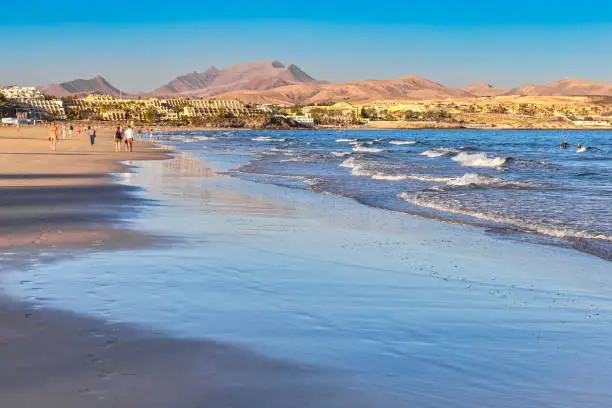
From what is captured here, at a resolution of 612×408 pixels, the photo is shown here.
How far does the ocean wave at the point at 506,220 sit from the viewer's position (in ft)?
45.0

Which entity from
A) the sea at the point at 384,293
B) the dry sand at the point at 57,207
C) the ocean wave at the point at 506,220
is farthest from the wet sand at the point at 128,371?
the ocean wave at the point at 506,220

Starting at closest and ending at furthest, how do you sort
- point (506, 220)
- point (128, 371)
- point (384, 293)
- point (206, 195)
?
point (128, 371), point (384, 293), point (506, 220), point (206, 195)

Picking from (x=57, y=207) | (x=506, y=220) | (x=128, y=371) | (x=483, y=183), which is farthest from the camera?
(x=483, y=183)

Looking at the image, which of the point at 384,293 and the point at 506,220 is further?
the point at 506,220

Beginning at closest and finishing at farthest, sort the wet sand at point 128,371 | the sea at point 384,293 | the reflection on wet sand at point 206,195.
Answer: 1. the wet sand at point 128,371
2. the sea at point 384,293
3. the reflection on wet sand at point 206,195

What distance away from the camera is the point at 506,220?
52.0 feet

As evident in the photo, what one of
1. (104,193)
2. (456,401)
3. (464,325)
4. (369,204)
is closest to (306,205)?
(369,204)

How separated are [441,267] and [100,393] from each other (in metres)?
6.33

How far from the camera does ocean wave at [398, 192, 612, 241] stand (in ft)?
45.0

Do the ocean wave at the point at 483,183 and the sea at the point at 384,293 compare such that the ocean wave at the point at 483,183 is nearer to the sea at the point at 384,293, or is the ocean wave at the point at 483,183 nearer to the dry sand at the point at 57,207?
the sea at the point at 384,293

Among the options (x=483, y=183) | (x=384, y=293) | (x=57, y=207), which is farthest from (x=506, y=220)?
(x=483, y=183)

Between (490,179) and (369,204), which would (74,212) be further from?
(490,179)

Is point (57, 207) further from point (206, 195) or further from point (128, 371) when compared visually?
point (128, 371)

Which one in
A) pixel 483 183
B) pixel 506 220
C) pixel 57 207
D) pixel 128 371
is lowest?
pixel 483 183
